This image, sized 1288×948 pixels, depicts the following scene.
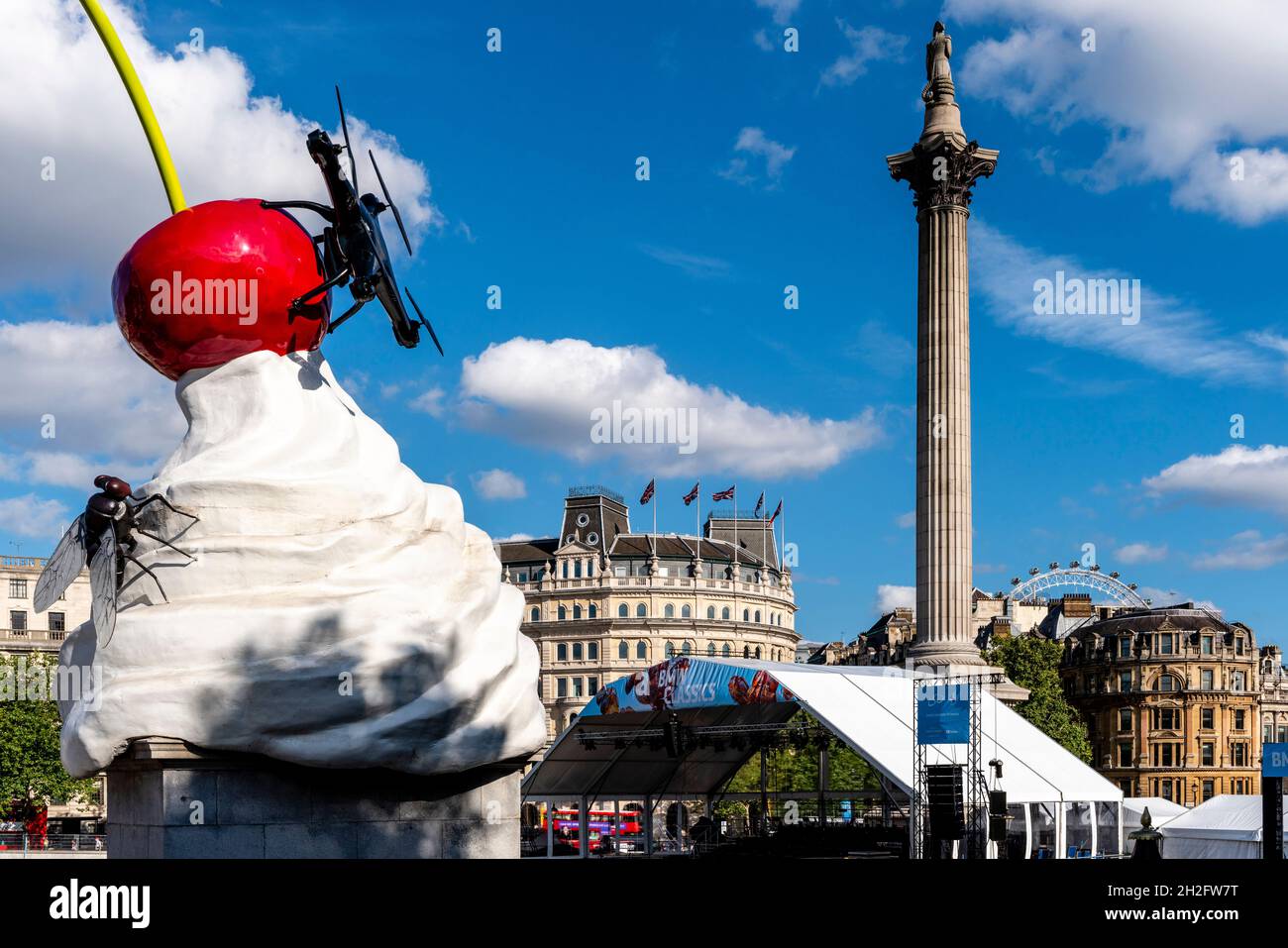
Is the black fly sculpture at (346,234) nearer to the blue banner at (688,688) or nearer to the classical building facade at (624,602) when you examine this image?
the blue banner at (688,688)

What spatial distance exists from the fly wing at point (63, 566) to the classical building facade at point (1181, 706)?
78.8 m

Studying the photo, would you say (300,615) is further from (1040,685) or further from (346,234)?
(1040,685)

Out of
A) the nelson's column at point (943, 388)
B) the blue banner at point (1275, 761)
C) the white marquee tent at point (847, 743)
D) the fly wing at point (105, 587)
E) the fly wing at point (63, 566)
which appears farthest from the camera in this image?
the nelson's column at point (943, 388)

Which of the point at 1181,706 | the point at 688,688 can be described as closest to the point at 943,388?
the point at 688,688

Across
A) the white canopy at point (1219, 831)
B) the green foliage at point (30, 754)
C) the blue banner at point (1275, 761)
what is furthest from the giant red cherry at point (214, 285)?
the green foliage at point (30, 754)

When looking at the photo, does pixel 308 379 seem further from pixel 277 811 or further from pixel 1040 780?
pixel 1040 780

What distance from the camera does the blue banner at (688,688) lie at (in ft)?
110

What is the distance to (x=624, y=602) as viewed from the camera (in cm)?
9375

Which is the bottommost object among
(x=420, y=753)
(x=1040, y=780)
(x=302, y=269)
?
(x=1040, y=780)

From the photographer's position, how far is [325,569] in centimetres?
1421

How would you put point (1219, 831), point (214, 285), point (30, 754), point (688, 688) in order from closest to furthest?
point (214, 285) → point (1219, 831) → point (688, 688) → point (30, 754)

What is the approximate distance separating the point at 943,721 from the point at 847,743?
2.77 metres
